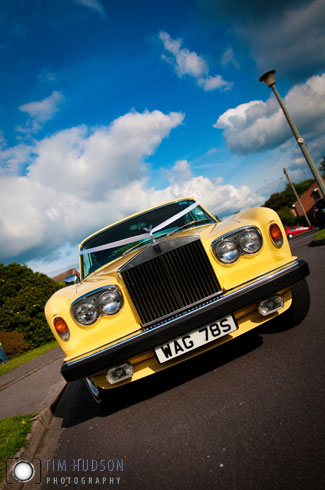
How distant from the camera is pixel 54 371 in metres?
5.97

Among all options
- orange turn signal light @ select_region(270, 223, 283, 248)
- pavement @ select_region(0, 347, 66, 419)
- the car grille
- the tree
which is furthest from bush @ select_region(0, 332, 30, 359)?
the tree

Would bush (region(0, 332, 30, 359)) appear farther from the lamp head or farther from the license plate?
the lamp head

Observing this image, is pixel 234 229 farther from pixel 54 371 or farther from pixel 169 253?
pixel 54 371

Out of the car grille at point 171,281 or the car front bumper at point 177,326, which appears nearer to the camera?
the car front bumper at point 177,326

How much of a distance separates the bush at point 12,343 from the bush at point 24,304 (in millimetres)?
299

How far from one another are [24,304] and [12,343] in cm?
181

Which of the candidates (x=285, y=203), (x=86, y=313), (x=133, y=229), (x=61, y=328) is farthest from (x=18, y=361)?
(x=285, y=203)

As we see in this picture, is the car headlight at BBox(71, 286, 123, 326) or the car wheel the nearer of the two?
the car headlight at BBox(71, 286, 123, 326)

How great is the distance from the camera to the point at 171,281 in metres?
2.46

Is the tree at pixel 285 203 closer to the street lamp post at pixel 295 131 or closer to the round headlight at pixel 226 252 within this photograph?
the street lamp post at pixel 295 131

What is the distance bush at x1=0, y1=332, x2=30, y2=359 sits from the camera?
12680mm

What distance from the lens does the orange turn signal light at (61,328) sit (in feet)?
8.09

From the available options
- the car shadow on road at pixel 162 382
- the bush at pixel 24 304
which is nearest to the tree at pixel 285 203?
the bush at pixel 24 304

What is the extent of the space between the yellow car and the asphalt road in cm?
38
